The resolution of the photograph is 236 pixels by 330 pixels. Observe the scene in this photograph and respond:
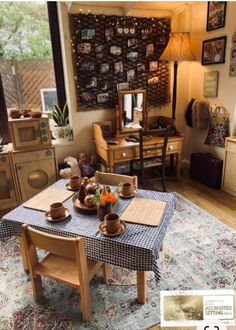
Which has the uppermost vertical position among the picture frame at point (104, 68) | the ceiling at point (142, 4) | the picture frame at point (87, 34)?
the ceiling at point (142, 4)

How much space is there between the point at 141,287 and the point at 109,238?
19.4 inches

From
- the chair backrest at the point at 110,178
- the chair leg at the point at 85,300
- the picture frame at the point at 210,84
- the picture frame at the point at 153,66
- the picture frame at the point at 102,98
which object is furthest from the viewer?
the picture frame at the point at 153,66

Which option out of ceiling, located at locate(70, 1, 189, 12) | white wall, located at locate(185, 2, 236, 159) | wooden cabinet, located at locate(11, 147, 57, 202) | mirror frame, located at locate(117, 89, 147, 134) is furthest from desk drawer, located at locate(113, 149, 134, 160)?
ceiling, located at locate(70, 1, 189, 12)

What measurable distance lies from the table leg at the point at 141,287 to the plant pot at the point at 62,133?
83.5 inches

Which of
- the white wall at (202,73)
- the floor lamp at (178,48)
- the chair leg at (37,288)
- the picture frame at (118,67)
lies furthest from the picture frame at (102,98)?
the chair leg at (37,288)

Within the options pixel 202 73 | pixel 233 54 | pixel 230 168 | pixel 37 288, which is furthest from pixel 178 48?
pixel 37 288

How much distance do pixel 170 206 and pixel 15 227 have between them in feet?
3.27

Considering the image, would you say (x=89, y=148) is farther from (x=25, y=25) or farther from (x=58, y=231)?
(x=58, y=231)

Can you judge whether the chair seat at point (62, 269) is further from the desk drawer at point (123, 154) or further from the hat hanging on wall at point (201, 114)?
the hat hanging on wall at point (201, 114)

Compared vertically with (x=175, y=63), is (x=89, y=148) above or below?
below

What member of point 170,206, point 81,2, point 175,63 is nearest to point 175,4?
point 175,63

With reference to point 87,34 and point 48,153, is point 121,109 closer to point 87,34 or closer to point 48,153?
point 87,34

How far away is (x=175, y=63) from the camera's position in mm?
3131

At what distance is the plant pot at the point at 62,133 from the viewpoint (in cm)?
313
